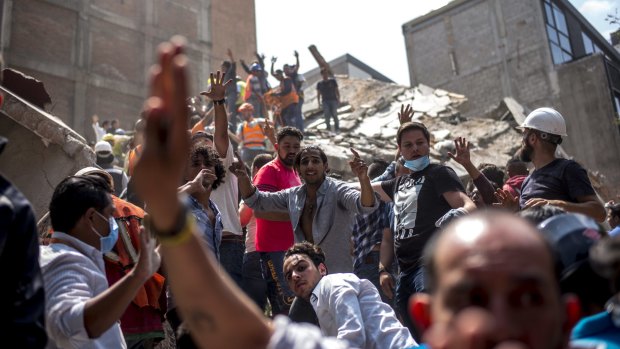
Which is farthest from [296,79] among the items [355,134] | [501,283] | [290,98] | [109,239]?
[501,283]

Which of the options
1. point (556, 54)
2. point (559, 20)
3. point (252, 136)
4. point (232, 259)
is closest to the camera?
point (232, 259)

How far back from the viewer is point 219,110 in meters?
4.43

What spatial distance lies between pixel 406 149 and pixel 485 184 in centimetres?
68

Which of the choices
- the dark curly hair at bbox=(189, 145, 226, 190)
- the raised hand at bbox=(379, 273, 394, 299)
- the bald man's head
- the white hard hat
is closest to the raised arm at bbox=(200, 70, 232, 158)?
the dark curly hair at bbox=(189, 145, 226, 190)

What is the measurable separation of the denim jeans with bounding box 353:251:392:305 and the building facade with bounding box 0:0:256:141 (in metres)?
17.3

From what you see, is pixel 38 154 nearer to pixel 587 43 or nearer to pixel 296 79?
pixel 296 79

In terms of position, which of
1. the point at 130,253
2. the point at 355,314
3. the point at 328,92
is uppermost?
the point at 328,92

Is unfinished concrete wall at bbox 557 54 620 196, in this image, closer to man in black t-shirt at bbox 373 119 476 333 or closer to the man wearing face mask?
man in black t-shirt at bbox 373 119 476 333

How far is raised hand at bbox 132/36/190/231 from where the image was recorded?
1.23 meters

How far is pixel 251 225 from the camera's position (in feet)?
17.2

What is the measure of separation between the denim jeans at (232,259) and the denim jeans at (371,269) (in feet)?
3.33

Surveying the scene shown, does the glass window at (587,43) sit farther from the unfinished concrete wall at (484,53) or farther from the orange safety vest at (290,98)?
the orange safety vest at (290,98)

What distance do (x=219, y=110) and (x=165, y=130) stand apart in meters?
3.23

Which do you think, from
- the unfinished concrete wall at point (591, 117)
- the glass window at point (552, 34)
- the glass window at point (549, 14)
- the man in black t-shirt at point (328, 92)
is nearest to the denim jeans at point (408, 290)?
the man in black t-shirt at point (328, 92)
